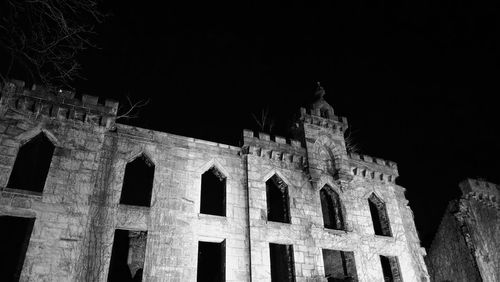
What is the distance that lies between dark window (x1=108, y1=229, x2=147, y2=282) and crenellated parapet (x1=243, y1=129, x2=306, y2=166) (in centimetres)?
620

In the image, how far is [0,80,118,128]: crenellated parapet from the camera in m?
11.9

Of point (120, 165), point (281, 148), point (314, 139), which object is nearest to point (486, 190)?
point (314, 139)

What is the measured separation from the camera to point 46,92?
41.0ft

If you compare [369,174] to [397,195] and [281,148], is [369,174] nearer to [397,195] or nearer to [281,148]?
[397,195]

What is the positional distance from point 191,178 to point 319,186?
6.12 metres

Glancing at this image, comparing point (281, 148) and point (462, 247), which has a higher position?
point (281, 148)

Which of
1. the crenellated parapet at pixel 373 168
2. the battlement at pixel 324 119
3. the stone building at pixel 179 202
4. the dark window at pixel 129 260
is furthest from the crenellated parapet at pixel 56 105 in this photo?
the crenellated parapet at pixel 373 168

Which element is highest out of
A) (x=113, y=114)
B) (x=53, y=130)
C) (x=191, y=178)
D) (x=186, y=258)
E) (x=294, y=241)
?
(x=113, y=114)

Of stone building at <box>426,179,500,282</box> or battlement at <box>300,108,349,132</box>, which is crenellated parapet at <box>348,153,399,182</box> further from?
stone building at <box>426,179,500,282</box>

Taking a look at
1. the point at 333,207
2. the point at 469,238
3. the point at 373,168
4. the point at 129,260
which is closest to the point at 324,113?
the point at 373,168

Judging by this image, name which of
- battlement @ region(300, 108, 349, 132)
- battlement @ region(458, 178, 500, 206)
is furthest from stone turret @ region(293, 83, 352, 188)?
battlement @ region(458, 178, 500, 206)

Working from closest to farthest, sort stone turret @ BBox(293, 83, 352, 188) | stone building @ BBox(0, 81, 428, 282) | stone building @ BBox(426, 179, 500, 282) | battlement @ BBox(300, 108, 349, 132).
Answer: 1. stone building @ BBox(0, 81, 428, 282)
2. stone turret @ BBox(293, 83, 352, 188)
3. battlement @ BBox(300, 108, 349, 132)
4. stone building @ BBox(426, 179, 500, 282)

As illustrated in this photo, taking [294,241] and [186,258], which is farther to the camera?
[294,241]

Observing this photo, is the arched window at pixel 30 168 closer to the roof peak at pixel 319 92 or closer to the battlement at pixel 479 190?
the roof peak at pixel 319 92
